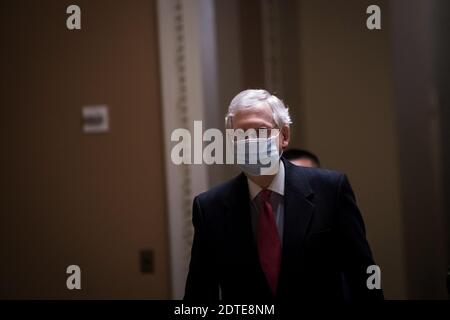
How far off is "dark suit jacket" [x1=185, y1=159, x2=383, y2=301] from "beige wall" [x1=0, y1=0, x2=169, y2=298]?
656 millimetres

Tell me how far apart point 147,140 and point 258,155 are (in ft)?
2.57

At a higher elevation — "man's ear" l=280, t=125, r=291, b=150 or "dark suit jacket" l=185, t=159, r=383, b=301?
"man's ear" l=280, t=125, r=291, b=150

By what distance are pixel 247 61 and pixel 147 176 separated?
0.76 metres

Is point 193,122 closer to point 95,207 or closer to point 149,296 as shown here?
point 95,207

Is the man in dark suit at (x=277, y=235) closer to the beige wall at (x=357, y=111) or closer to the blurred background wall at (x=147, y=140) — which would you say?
the blurred background wall at (x=147, y=140)

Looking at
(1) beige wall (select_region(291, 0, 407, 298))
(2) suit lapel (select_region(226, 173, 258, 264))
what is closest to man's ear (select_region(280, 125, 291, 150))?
(2) suit lapel (select_region(226, 173, 258, 264))

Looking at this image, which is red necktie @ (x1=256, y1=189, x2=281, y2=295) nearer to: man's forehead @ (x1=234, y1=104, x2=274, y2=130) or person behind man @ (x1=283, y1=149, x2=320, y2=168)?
man's forehead @ (x1=234, y1=104, x2=274, y2=130)

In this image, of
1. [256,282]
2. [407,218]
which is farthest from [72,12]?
[407,218]

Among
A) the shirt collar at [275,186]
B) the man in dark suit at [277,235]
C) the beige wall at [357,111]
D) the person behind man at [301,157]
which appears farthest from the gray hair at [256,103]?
the beige wall at [357,111]

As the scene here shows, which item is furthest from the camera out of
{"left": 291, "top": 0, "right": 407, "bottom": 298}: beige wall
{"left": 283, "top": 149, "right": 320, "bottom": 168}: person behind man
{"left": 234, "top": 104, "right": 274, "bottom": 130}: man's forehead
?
{"left": 291, "top": 0, "right": 407, "bottom": 298}: beige wall

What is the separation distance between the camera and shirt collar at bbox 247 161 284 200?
104 centimetres

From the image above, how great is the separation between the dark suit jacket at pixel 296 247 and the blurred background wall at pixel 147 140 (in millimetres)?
602

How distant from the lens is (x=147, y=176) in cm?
168

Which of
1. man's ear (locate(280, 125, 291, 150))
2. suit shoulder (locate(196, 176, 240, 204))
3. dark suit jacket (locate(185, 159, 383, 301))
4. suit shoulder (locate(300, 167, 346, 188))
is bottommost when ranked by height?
dark suit jacket (locate(185, 159, 383, 301))
